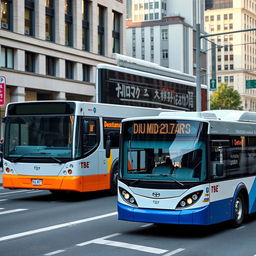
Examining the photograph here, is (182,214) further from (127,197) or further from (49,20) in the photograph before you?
(49,20)

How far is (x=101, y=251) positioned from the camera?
32.0ft

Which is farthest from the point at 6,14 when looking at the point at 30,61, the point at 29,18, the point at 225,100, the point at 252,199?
the point at 225,100

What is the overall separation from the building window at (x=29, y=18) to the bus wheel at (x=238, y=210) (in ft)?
107

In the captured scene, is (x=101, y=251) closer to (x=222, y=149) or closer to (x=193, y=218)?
(x=193, y=218)

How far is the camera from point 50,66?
45.4 metres

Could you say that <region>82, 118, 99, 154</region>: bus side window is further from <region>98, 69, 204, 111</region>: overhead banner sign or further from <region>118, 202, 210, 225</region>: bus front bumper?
<region>118, 202, 210, 225</region>: bus front bumper

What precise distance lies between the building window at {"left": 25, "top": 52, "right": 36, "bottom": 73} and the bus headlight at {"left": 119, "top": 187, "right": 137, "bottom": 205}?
32.3 meters

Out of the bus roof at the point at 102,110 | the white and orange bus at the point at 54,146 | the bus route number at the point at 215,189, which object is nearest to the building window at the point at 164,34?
the bus roof at the point at 102,110

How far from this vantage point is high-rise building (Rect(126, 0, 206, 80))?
329 feet

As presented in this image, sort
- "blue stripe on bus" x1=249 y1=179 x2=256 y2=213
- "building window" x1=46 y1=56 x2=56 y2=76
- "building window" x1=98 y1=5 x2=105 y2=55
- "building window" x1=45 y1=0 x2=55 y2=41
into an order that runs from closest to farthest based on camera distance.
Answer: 1. "blue stripe on bus" x1=249 y1=179 x2=256 y2=213
2. "building window" x1=46 y1=56 x2=56 y2=76
3. "building window" x1=45 y1=0 x2=55 y2=41
4. "building window" x1=98 y1=5 x2=105 y2=55

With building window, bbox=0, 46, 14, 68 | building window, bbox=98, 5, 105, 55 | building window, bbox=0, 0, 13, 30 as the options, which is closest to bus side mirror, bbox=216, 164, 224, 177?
building window, bbox=0, 46, 14, 68

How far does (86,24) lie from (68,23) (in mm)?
2362

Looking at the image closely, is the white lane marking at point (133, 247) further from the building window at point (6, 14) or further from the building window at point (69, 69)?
the building window at point (69, 69)

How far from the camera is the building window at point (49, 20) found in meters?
45.2
